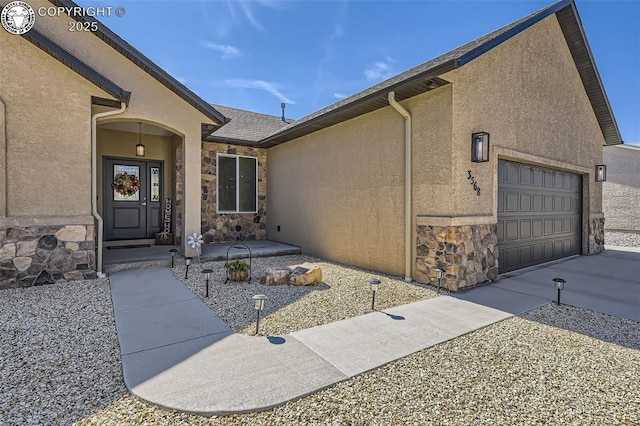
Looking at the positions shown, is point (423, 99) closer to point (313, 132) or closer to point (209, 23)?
point (313, 132)

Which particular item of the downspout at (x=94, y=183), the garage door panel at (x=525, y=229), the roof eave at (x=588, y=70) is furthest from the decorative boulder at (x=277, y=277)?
the roof eave at (x=588, y=70)

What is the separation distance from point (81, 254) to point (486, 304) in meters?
6.81

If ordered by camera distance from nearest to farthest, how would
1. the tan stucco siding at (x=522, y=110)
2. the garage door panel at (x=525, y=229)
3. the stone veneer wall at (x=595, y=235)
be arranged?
the tan stucco siding at (x=522, y=110) → the garage door panel at (x=525, y=229) → the stone veneer wall at (x=595, y=235)

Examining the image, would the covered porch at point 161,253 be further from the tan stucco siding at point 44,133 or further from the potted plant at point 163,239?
the tan stucco siding at point 44,133

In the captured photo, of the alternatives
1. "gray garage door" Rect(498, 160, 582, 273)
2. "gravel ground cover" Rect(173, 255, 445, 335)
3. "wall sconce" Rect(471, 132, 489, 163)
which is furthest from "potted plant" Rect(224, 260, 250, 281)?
"gray garage door" Rect(498, 160, 582, 273)

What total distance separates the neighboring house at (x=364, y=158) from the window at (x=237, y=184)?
8.9 inches

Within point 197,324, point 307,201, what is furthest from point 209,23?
point 197,324

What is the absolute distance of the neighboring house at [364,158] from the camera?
5207mm

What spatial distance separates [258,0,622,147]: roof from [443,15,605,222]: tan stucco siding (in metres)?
0.22

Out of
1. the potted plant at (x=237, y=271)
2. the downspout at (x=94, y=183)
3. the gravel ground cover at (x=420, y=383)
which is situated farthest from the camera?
the downspout at (x=94, y=183)

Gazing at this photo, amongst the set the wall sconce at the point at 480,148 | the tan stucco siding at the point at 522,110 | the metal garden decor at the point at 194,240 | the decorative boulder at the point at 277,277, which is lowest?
the decorative boulder at the point at 277,277

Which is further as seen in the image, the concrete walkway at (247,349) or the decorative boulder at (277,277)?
the decorative boulder at (277,277)

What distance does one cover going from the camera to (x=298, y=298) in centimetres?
477

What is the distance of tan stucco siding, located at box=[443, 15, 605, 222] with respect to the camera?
5.38 m
